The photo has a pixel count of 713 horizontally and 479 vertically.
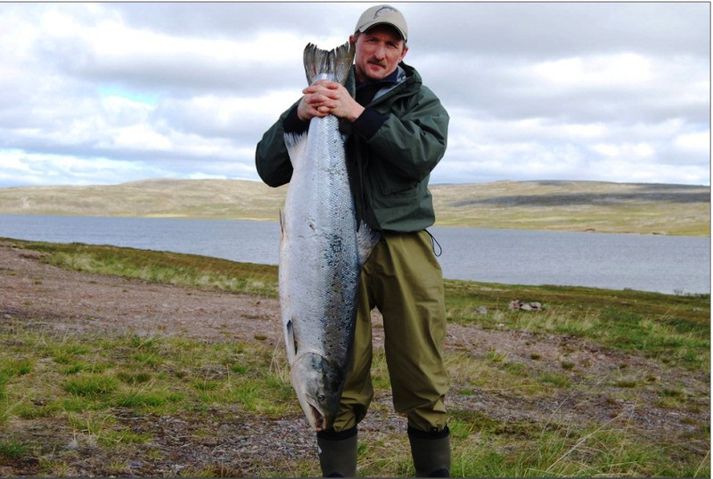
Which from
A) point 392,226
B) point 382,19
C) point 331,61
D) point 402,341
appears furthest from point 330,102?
point 402,341

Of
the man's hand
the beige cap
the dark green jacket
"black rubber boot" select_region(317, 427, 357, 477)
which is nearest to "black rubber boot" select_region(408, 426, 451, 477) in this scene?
"black rubber boot" select_region(317, 427, 357, 477)

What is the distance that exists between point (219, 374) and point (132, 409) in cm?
196

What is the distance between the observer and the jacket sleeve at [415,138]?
4031mm

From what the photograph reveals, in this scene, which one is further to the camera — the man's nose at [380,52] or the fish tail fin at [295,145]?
the man's nose at [380,52]

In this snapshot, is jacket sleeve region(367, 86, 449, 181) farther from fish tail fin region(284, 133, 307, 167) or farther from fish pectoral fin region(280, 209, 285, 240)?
fish pectoral fin region(280, 209, 285, 240)

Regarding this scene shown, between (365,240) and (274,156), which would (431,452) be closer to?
(365,240)

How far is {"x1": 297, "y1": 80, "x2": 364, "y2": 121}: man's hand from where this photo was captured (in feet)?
13.4

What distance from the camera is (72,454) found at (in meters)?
5.50

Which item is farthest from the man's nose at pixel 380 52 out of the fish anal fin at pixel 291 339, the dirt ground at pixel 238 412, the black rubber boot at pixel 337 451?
the dirt ground at pixel 238 412

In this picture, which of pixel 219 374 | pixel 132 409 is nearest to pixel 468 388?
pixel 219 374

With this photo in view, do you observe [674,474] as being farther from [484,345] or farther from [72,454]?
[484,345]

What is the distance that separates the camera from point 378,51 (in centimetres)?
439

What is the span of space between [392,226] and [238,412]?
372cm

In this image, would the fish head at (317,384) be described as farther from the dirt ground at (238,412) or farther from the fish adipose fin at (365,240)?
the dirt ground at (238,412)
